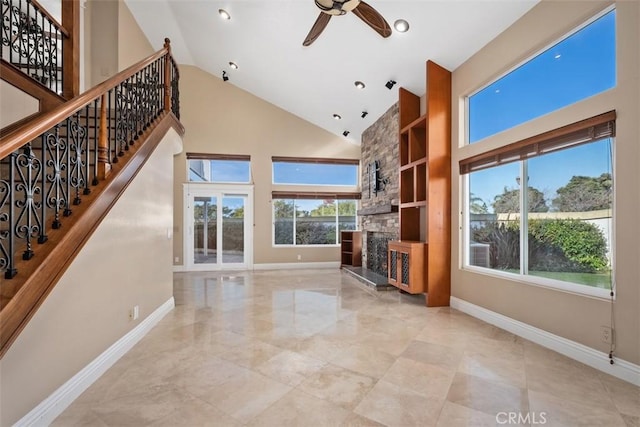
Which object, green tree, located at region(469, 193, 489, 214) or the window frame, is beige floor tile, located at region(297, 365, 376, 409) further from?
the window frame

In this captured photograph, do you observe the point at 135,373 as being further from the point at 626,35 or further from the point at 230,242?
the point at 230,242

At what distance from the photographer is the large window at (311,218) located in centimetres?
784

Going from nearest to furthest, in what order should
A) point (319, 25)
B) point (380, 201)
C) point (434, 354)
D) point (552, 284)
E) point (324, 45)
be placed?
point (434, 354)
point (552, 284)
point (319, 25)
point (324, 45)
point (380, 201)

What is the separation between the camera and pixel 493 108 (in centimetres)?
371

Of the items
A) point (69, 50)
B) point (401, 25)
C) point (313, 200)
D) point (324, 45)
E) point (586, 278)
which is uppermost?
point (324, 45)

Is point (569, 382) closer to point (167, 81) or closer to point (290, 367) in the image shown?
point (290, 367)

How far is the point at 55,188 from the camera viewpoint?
197cm

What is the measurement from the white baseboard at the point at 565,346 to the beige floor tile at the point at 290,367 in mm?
2177

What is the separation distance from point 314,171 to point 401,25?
460 centimetres

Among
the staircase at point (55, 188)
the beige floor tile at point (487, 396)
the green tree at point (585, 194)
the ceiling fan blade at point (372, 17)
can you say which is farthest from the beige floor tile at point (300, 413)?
the ceiling fan blade at point (372, 17)

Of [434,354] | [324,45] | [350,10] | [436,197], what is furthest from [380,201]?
[350,10]

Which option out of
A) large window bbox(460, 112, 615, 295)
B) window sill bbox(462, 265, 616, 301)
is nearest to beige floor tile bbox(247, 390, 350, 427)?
window sill bbox(462, 265, 616, 301)

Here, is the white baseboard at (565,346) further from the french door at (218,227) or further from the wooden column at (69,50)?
the french door at (218,227)

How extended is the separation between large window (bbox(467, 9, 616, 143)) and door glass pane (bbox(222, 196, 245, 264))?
5654 mm
